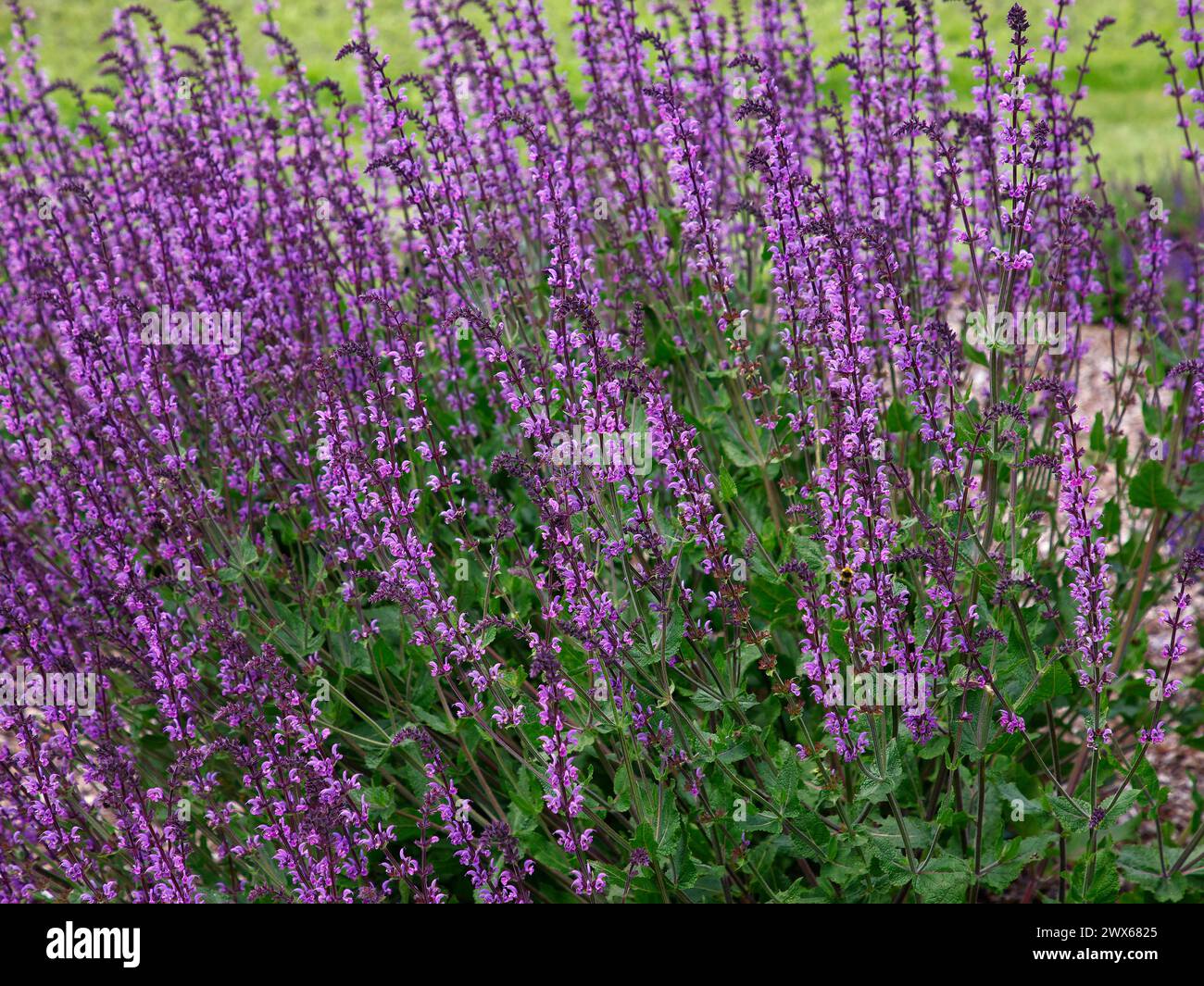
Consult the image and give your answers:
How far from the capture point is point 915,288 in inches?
227

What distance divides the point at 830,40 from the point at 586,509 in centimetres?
2029

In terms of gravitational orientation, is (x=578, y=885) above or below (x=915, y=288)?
below

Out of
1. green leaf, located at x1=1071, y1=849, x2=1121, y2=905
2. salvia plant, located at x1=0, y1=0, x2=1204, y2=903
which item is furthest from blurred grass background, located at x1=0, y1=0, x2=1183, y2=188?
green leaf, located at x1=1071, y1=849, x2=1121, y2=905

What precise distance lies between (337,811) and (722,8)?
19.5m

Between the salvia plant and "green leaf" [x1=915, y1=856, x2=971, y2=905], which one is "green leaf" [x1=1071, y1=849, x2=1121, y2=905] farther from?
"green leaf" [x1=915, y1=856, x2=971, y2=905]

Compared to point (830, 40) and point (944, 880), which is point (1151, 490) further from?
point (830, 40)

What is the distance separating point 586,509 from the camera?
4.42m

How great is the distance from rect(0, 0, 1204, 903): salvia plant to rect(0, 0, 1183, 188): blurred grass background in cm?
1370

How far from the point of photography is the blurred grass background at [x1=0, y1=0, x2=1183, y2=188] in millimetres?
19688

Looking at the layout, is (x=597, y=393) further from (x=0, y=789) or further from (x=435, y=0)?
(x=435, y=0)

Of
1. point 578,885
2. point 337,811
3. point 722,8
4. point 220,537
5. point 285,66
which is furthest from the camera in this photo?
point 722,8

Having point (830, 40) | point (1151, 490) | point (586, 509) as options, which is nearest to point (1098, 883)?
point (1151, 490)
